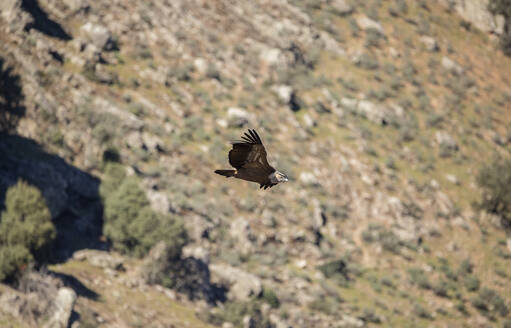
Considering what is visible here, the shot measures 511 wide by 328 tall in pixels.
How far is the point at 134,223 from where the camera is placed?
38406 mm

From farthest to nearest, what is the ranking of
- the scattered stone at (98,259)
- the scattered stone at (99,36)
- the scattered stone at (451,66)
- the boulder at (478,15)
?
1. the boulder at (478,15)
2. the scattered stone at (451,66)
3. the scattered stone at (99,36)
4. the scattered stone at (98,259)

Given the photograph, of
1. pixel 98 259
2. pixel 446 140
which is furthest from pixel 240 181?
pixel 446 140

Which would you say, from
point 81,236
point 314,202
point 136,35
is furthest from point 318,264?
point 136,35

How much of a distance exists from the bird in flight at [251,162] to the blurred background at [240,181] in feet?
63.9

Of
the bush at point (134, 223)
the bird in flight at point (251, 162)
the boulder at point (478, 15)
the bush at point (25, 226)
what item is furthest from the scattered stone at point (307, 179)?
the boulder at point (478, 15)

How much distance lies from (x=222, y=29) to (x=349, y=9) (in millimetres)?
19203

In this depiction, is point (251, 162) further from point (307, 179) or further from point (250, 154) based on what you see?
point (307, 179)

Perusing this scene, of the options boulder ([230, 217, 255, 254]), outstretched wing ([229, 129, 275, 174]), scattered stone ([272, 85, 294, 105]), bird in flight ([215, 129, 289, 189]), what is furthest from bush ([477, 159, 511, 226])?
outstretched wing ([229, 129, 275, 174])

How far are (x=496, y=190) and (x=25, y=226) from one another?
4015 cm

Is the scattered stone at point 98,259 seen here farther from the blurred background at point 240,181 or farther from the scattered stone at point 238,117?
the scattered stone at point 238,117

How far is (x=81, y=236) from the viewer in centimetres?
3725

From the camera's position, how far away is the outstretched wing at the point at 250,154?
33.9ft

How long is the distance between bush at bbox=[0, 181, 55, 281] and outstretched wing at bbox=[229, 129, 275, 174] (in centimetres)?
2376

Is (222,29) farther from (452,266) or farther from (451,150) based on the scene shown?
(452,266)
